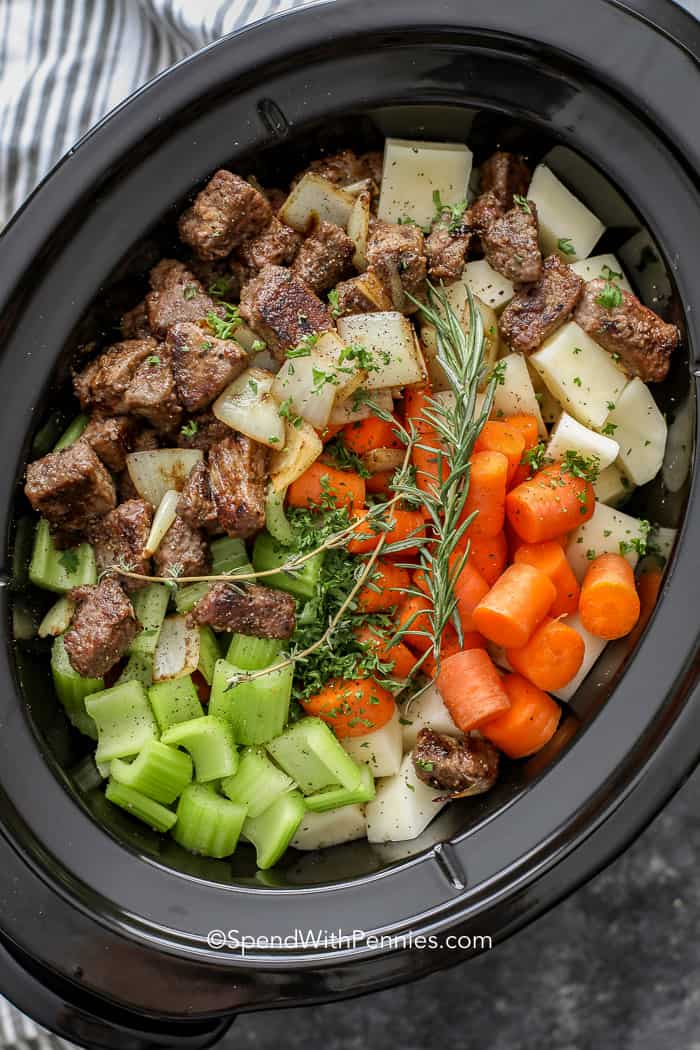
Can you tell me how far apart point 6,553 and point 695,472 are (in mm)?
1529

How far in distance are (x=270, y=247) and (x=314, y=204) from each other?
0.49ft

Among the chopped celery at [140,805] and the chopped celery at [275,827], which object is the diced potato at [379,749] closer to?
the chopped celery at [275,827]

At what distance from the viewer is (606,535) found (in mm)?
2217

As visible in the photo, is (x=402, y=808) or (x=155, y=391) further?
(x=402, y=808)

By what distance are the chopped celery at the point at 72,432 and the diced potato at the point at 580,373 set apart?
1087mm

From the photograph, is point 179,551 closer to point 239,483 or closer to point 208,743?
point 239,483

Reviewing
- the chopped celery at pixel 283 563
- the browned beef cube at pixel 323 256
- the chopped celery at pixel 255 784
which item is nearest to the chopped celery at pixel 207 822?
the chopped celery at pixel 255 784

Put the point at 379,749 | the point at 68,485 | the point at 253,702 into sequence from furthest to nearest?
1. the point at 379,749
2. the point at 253,702
3. the point at 68,485

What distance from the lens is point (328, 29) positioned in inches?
77.0

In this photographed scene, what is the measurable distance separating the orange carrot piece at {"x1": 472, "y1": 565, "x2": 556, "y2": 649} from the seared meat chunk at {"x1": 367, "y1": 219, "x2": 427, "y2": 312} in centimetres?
71

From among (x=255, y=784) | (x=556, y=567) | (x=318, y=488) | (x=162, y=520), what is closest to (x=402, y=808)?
(x=255, y=784)

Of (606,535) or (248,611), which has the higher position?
(248,611)

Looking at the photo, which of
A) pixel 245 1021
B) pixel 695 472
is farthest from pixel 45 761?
pixel 695 472

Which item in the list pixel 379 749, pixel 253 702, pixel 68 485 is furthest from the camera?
pixel 379 749
